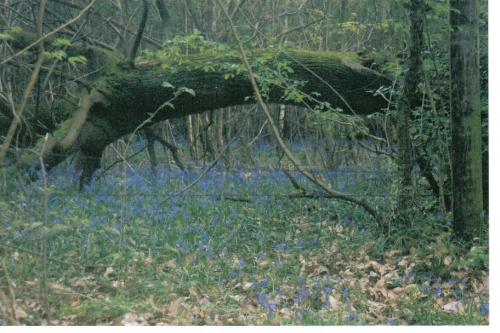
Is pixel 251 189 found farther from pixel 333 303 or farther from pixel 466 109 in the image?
pixel 333 303

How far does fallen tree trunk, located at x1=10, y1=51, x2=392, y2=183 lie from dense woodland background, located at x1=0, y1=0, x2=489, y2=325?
0.05 ft

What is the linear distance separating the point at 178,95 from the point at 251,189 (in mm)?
1267

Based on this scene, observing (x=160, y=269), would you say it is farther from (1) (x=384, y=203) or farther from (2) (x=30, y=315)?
(1) (x=384, y=203)

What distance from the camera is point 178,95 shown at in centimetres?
646

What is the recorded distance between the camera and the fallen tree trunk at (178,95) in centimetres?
638

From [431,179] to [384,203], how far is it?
44 centimetres

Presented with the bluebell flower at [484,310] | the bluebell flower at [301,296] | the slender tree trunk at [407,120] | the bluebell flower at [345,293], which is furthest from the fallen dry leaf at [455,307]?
the slender tree trunk at [407,120]

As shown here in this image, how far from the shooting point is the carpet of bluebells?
3.86 metres

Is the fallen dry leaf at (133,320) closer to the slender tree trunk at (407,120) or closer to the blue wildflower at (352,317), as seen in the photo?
the blue wildflower at (352,317)

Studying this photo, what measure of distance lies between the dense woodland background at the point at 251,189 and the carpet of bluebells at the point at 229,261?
15 mm

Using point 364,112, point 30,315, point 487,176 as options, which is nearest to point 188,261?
point 30,315

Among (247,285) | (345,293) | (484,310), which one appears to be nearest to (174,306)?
(247,285)

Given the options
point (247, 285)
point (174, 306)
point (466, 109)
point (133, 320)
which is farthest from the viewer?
point (466, 109)

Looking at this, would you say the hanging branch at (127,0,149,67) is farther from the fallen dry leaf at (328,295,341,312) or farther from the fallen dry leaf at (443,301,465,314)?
the fallen dry leaf at (443,301,465,314)
